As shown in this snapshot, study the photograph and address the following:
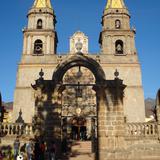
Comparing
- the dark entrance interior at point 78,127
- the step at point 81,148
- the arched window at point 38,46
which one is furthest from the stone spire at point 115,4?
the step at point 81,148

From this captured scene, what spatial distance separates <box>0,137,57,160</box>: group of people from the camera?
14500 mm

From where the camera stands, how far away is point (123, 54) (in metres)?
38.6

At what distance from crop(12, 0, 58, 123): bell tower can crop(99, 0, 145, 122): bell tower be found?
265 inches

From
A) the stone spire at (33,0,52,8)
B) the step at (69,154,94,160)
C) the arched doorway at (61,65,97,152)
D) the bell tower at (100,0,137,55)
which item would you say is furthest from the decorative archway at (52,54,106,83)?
the stone spire at (33,0,52,8)

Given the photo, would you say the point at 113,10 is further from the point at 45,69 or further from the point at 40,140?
the point at 40,140

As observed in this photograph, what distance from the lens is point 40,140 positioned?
15953 millimetres

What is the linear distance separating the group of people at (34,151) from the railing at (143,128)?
4355 mm

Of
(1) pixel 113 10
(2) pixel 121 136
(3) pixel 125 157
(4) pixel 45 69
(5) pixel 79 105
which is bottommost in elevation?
(3) pixel 125 157

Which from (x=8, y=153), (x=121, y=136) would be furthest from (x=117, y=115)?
(x=8, y=153)

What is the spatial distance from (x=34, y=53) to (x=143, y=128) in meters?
24.4

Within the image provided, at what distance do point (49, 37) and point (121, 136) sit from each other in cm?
2556

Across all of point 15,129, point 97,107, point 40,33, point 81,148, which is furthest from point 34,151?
point 40,33

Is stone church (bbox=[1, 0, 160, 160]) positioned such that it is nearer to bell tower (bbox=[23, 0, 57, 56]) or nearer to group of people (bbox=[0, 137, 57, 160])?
bell tower (bbox=[23, 0, 57, 56])

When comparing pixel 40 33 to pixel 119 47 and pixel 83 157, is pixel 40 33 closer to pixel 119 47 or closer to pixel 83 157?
pixel 119 47
